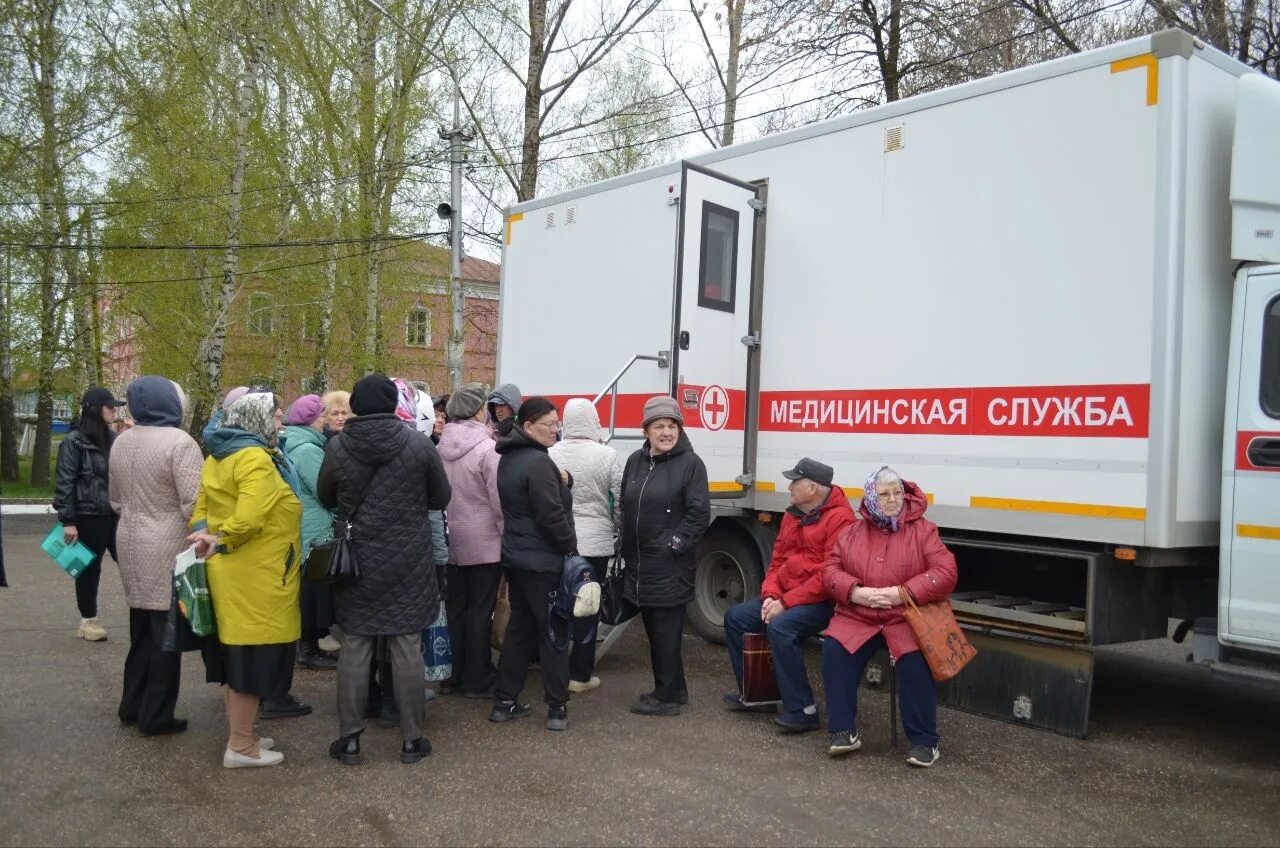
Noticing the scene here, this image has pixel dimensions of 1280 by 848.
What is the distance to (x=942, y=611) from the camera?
Result: 4945mm

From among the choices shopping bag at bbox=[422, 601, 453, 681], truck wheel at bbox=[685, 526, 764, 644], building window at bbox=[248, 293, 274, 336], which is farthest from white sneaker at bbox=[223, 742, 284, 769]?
building window at bbox=[248, 293, 274, 336]

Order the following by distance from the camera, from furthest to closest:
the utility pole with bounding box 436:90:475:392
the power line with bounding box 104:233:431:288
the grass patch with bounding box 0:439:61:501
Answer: the power line with bounding box 104:233:431:288
the grass patch with bounding box 0:439:61:501
the utility pole with bounding box 436:90:475:392

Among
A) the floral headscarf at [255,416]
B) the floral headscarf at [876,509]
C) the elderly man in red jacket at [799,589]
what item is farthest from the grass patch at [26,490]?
the floral headscarf at [876,509]

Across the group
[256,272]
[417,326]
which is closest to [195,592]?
[256,272]

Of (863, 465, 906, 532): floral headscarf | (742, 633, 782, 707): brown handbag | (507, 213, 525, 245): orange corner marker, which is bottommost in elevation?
(742, 633, 782, 707): brown handbag

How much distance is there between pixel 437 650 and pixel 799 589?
2.02 meters

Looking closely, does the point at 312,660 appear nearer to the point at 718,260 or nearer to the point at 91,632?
the point at 91,632

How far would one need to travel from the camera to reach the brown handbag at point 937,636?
4.80m

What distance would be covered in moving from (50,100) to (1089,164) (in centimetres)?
2097

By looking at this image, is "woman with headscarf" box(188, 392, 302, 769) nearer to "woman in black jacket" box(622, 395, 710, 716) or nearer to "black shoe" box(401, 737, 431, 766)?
"black shoe" box(401, 737, 431, 766)

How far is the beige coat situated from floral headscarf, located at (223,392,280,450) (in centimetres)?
39

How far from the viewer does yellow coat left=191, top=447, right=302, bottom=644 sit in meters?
4.55

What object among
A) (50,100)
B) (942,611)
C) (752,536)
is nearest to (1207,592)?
(942,611)

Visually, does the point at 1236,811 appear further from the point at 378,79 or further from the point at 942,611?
the point at 378,79
